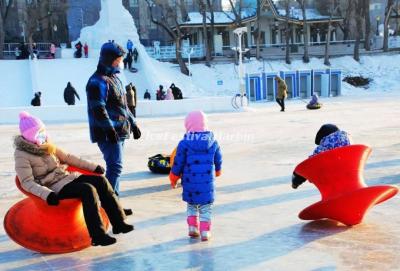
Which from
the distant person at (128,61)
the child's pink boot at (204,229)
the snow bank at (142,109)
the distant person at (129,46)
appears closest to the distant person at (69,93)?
the snow bank at (142,109)

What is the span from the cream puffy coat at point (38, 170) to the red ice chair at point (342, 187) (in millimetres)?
1952

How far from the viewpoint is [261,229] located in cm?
454

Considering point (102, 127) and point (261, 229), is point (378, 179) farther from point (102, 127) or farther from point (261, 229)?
point (102, 127)

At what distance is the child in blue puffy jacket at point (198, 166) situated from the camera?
4.21 meters

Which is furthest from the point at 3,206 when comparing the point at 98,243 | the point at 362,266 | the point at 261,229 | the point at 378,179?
the point at 378,179

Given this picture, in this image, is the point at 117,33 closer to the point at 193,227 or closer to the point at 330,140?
the point at 330,140

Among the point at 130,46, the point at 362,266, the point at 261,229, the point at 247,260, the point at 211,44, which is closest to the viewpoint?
the point at 362,266

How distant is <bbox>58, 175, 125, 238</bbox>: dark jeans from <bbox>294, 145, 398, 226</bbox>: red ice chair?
171 centimetres

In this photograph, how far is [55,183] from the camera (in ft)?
13.4

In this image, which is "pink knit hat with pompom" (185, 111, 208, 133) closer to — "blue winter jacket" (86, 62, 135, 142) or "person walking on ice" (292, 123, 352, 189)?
"blue winter jacket" (86, 62, 135, 142)

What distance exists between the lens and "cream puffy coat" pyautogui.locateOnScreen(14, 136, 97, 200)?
3.92m

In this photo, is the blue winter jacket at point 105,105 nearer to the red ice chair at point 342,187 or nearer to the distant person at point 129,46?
the red ice chair at point 342,187

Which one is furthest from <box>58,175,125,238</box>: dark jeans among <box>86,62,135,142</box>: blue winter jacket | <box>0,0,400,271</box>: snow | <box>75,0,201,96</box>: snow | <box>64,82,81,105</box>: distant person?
<box>75,0,201,96</box>: snow

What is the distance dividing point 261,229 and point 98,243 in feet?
4.90
